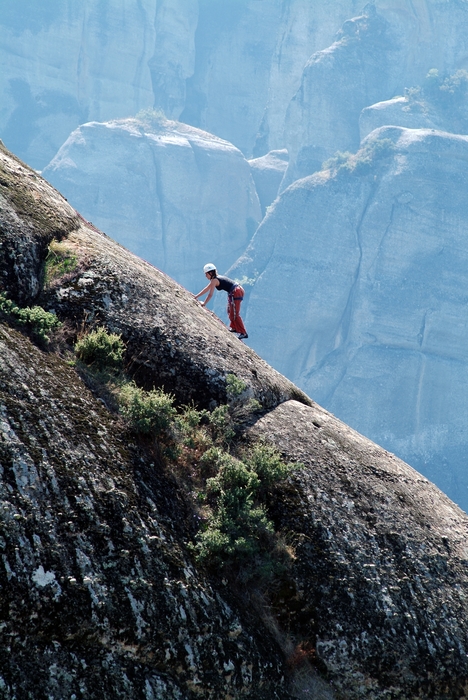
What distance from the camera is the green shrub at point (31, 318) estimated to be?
1086cm

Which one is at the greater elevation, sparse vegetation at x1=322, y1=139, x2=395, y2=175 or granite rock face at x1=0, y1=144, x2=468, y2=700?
sparse vegetation at x1=322, y1=139, x2=395, y2=175

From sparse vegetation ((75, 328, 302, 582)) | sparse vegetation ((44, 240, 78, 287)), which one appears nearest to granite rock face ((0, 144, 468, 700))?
sparse vegetation ((44, 240, 78, 287))

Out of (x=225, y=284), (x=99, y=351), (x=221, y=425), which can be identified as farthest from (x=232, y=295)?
(x=99, y=351)

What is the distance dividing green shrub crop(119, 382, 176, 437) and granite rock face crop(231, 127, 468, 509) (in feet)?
496

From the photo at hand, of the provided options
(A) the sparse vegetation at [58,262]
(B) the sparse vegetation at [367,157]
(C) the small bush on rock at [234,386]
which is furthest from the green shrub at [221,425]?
(B) the sparse vegetation at [367,157]

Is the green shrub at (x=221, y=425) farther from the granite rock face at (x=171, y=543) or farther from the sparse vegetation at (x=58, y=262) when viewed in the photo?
the sparse vegetation at (x=58, y=262)

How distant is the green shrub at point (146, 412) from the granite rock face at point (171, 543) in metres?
0.33

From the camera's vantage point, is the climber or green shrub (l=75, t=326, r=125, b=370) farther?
the climber

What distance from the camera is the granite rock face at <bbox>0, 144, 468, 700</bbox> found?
27.0 ft

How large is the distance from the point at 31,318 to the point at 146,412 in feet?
7.87

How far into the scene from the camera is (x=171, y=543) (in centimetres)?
→ 960

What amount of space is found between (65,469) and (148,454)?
67.2 inches

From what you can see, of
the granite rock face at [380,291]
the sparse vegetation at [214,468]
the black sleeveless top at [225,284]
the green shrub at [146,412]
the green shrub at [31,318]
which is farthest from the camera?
the granite rock face at [380,291]

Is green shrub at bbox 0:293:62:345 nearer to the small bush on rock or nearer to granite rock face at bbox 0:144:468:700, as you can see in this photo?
granite rock face at bbox 0:144:468:700
